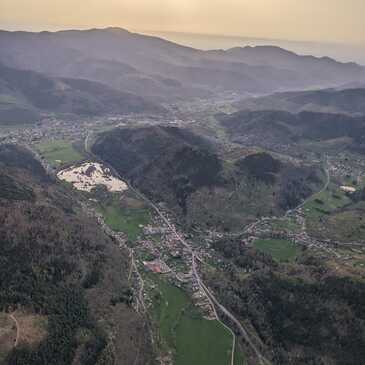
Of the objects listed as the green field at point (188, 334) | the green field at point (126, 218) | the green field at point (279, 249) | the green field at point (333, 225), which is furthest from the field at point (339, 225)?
the green field at point (188, 334)

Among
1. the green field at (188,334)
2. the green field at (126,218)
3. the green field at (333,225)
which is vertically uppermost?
the green field at (333,225)

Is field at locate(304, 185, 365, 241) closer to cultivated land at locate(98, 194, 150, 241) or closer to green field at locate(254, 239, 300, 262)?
green field at locate(254, 239, 300, 262)

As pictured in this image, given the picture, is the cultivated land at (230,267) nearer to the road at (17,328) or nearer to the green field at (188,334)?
the green field at (188,334)

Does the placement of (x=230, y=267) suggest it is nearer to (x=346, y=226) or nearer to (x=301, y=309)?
(x=301, y=309)

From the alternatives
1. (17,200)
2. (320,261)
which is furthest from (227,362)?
(17,200)

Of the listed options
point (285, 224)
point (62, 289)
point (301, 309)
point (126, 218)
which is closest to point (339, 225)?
point (285, 224)

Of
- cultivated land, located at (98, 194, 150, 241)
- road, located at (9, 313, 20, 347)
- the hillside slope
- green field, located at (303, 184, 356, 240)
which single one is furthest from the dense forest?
road, located at (9, 313, 20, 347)

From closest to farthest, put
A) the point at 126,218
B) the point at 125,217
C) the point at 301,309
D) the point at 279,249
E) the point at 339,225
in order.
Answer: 1. the point at 301,309
2. the point at 279,249
3. the point at 339,225
4. the point at 126,218
5. the point at 125,217
